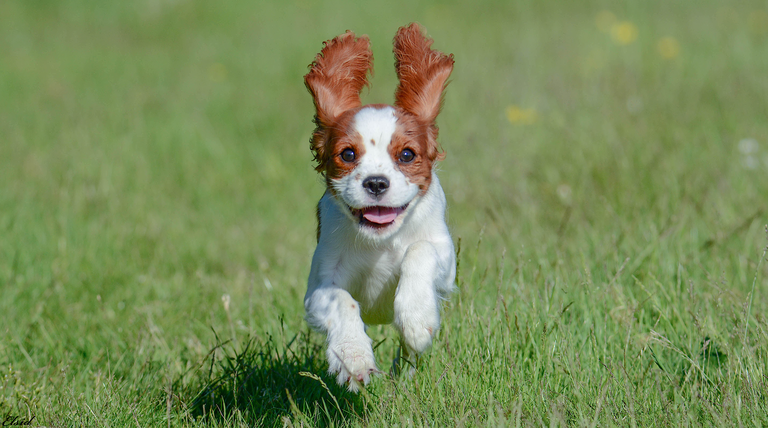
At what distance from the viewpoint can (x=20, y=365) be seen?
11.9 ft

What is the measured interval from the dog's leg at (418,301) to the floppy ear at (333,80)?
53 centimetres

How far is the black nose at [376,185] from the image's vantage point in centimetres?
256

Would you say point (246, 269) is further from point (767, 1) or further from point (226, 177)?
point (767, 1)

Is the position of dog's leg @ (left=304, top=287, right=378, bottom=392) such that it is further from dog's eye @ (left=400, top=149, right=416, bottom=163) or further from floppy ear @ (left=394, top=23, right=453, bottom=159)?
floppy ear @ (left=394, top=23, right=453, bottom=159)

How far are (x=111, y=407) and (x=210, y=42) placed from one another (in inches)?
304

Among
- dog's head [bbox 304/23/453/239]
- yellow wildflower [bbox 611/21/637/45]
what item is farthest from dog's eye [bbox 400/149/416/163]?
yellow wildflower [bbox 611/21/637/45]

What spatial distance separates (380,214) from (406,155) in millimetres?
233

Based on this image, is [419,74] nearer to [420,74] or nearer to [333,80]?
[420,74]

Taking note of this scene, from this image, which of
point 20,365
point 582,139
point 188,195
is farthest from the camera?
point 188,195

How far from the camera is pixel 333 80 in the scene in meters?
2.87

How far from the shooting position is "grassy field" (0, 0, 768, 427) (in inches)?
119

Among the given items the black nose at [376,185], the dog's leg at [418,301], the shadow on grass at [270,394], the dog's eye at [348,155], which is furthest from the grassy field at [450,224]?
the dog's eye at [348,155]

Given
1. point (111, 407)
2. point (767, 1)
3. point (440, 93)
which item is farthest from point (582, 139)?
point (767, 1)

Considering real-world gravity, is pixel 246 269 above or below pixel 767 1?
below
